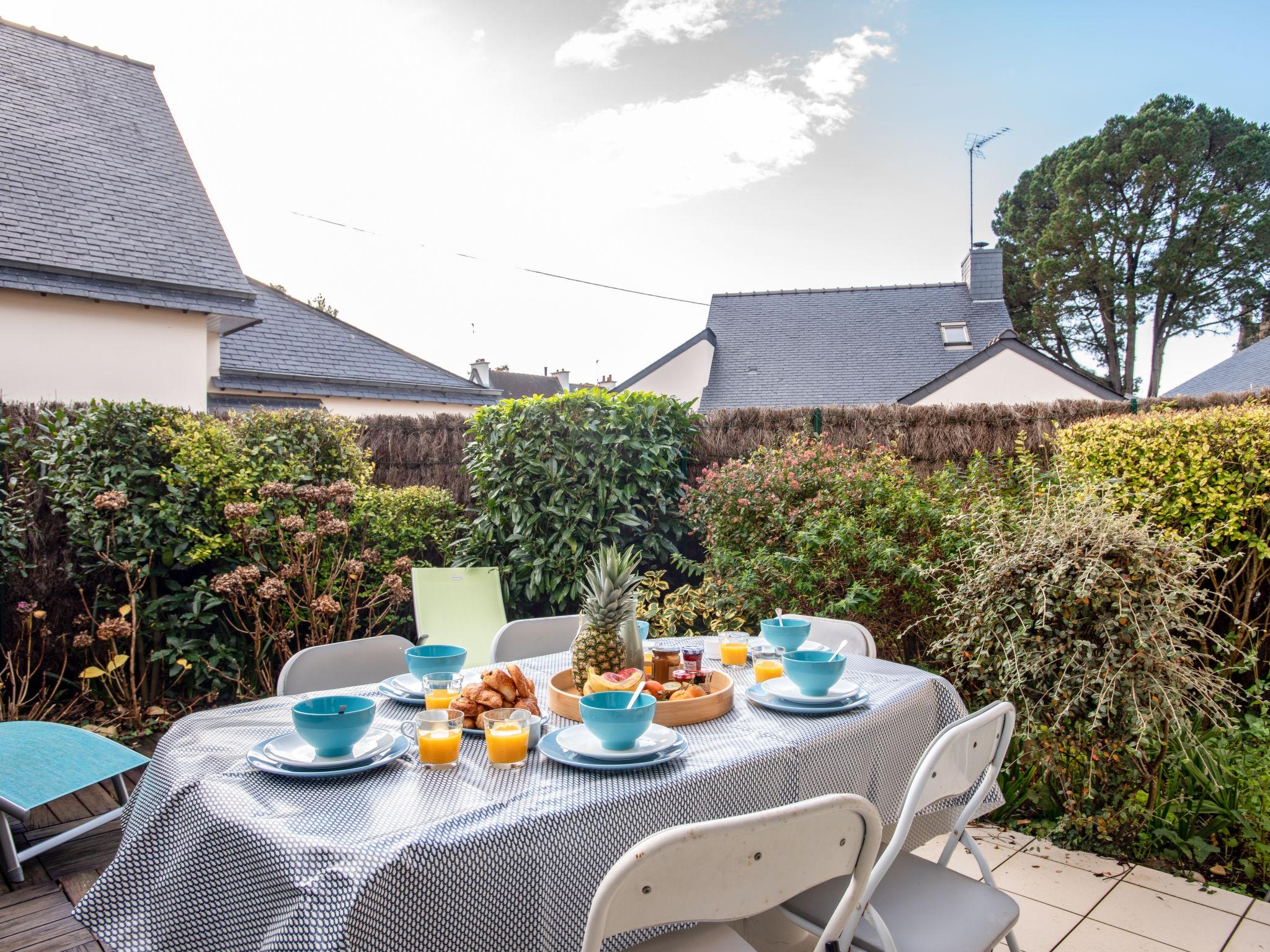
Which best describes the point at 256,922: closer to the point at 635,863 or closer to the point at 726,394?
the point at 635,863

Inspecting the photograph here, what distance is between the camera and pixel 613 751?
59.2 inches

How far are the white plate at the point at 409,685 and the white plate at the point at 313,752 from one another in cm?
31

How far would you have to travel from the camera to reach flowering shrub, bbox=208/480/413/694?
13.9 ft

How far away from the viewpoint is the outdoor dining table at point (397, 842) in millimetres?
1076

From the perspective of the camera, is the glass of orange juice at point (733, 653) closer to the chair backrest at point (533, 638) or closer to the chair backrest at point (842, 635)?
the chair backrest at point (842, 635)

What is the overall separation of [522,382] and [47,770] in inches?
1291

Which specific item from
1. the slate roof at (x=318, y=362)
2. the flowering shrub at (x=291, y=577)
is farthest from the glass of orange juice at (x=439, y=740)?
the slate roof at (x=318, y=362)

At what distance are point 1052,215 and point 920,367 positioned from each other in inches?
414

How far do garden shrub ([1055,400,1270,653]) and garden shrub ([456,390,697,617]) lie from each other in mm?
2569

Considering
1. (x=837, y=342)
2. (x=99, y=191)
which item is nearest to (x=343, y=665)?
(x=99, y=191)

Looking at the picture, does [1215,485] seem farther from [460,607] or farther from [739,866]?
[460,607]

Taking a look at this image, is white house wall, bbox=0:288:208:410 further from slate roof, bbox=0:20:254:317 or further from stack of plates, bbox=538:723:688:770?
stack of plates, bbox=538:723:688:770

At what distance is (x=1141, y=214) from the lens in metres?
21.2

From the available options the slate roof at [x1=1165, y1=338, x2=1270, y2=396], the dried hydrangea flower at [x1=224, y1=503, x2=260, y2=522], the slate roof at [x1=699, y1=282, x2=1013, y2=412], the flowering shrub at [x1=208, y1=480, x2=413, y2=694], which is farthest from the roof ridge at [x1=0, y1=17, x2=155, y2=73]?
the slate roof at [x1=1165, y1=338, x2=1270, y2=396]
